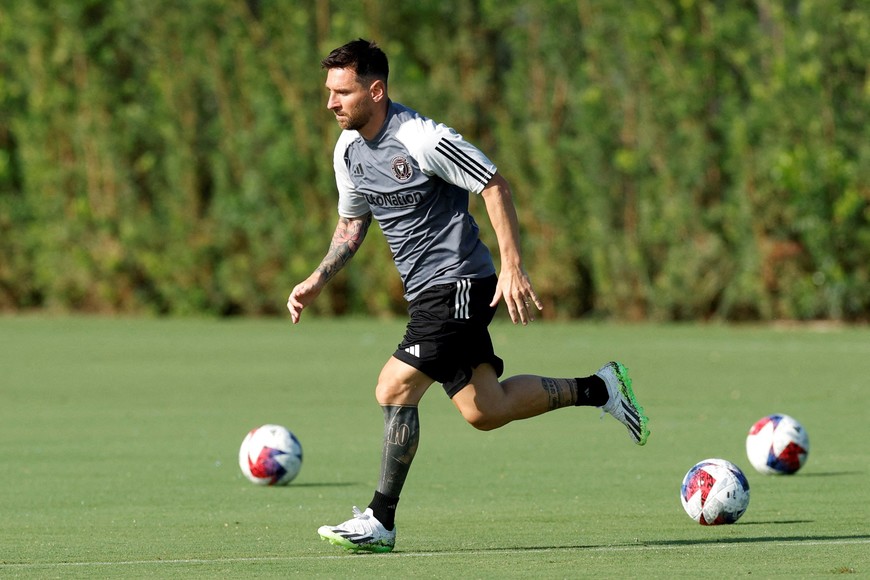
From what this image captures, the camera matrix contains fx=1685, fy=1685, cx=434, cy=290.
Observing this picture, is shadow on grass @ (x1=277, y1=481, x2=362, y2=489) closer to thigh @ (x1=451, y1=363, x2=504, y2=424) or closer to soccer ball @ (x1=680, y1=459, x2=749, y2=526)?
thigh @ (x1=451, y1=363, x2=504, y2=424)

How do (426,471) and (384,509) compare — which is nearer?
(384,509)

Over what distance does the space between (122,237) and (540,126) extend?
8301mm

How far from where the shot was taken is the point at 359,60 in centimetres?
780

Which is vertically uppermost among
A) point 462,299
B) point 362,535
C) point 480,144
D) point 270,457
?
point 480,144

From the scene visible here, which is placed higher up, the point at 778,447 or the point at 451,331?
the point at 451,331

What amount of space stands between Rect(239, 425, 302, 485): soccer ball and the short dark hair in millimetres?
3031

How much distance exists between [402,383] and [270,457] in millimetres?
2583

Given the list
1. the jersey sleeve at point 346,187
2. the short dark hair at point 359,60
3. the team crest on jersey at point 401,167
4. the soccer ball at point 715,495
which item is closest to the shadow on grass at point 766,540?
the soccer ball at point 715,495

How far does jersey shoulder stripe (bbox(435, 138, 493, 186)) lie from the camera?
299 inches

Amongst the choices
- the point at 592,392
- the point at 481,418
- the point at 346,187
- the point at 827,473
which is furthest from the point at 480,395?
the point at 827,473

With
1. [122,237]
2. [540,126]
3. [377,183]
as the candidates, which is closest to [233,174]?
[122,237]

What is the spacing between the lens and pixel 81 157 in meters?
30.6

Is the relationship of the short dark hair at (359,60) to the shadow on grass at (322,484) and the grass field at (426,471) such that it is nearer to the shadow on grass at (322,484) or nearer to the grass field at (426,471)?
the grass field at (426,471)

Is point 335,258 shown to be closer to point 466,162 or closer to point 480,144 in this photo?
point 466,162
